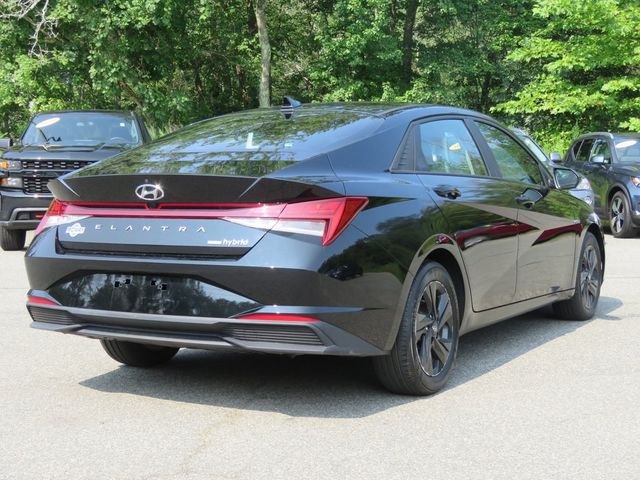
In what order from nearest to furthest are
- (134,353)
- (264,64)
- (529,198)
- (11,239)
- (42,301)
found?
(42,301) → (134,353) → (529,198) → (11,239) → (264,64)

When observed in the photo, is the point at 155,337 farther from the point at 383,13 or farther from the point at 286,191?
the point at 383,13

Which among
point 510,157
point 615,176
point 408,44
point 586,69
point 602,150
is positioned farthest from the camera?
point 408,44

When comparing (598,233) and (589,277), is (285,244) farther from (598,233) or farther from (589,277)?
(598,233)

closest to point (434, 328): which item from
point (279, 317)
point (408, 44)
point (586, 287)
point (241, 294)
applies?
point (279, 317)

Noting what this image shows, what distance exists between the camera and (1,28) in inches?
1188

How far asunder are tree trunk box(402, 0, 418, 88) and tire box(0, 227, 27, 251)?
2446cm

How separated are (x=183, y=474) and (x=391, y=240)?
Result: 1.57 m

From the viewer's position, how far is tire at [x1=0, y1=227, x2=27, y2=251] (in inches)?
532

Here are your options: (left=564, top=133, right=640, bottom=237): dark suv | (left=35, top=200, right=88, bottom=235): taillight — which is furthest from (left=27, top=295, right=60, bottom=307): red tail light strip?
(left=564, top=133, right=640, bottom=237): dark suv

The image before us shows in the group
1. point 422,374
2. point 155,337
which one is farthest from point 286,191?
point 422,374

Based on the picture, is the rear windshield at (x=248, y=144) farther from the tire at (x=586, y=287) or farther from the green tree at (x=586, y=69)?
the green tree at (x=586, y=69)

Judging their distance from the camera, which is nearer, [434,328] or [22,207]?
[434,328]

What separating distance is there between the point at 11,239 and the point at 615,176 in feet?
31.4

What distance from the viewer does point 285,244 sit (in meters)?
4.36
